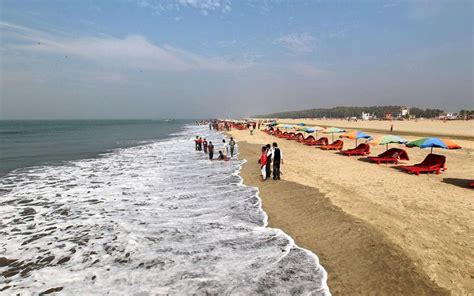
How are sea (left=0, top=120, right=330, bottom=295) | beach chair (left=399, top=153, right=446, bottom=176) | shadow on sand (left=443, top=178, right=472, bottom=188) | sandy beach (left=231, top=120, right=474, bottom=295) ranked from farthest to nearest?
beach chair (left=399, top=153, right=446, bottom=176), shadow on sand (left=443, top=178, right=472, bottom=188), sea (left=0, top=120, right=330, bottom=295), sandy beach (left=231, top=120, right=474, bottom=295)

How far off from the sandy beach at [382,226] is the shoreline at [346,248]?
15 mm

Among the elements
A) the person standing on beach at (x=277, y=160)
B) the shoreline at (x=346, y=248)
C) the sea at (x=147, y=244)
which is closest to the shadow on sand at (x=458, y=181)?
the shoreline at (x=346, y=248)

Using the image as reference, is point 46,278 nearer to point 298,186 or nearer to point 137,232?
point 137,232

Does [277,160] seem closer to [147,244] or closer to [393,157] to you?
[147,244]

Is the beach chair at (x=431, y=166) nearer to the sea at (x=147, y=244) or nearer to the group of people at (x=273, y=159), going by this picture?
the group of people at (x=273, y=159)

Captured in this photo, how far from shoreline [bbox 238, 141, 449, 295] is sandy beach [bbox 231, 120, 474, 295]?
1cm

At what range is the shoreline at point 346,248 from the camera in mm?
4695

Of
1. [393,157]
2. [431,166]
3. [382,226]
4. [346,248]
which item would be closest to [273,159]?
[382,226]

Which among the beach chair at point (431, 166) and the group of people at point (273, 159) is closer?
the group of people at point (273, 159)

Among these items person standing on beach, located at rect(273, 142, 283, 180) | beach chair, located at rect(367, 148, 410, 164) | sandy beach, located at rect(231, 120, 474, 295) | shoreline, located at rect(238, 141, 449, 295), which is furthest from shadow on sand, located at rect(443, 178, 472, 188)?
person standing on beach, located at rect(273, 142, 283, 180)

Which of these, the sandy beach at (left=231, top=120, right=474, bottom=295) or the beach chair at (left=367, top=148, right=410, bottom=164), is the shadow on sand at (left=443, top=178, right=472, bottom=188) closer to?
the sandy beach at (left=231, top=120, right=474, bottom=295)

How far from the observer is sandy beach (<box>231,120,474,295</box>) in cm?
486

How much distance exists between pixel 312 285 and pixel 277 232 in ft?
7.64

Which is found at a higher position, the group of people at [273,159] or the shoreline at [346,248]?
the group of people at [273,159]
